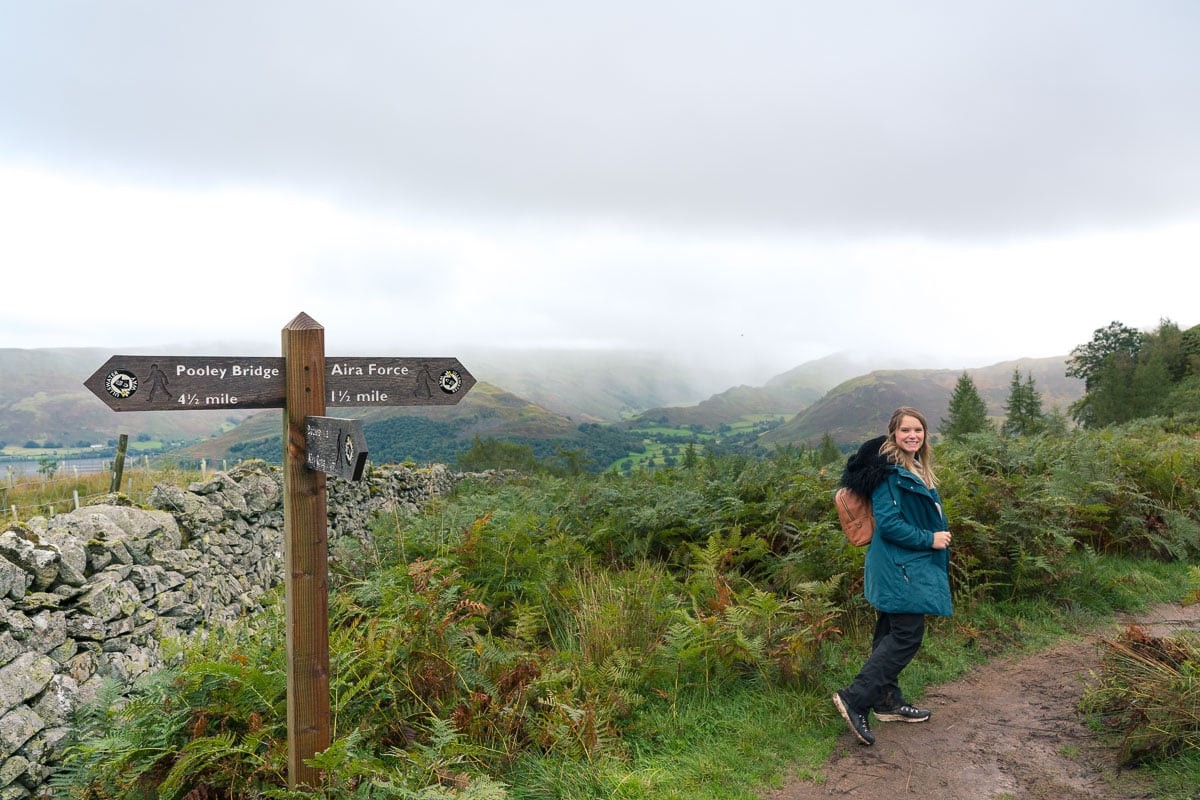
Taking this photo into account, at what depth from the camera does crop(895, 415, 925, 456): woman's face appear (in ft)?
14.0

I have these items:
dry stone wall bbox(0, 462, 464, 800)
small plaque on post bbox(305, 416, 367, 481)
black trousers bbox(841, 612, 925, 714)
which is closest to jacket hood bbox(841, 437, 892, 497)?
black trousers bbox(841, 612, 925, 714)

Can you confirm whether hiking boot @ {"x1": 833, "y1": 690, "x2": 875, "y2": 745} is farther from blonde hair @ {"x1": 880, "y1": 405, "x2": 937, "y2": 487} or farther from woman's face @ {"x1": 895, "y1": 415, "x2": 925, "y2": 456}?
woman's face @ {"x1": 895, "y1": 415, "x2": 925, "y2": 456}

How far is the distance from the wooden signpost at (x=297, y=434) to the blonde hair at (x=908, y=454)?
3.26 m

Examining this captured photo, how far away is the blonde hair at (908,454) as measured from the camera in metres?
4.29

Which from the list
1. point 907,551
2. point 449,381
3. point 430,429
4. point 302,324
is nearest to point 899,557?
point 907,551

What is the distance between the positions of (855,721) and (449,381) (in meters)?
3.24

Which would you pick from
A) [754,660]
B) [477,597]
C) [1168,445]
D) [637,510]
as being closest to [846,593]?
[754,660]

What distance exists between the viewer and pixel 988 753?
402 cm

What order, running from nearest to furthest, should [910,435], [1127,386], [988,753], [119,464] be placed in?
[988,753] < [910,435] < [119,464] < [1127,386]

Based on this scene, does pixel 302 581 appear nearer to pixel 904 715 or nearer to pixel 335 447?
pixel 335 447

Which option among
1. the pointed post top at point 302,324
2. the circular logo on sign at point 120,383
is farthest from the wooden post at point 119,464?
the pointed post top at point 302,324

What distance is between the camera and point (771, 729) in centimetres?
421

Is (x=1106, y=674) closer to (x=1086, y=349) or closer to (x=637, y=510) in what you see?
(x=637, y=510)

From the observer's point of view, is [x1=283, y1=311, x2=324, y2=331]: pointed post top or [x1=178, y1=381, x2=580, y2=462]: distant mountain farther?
[x1=178, y1=381, x2=580, y2=462]: distant mountain
